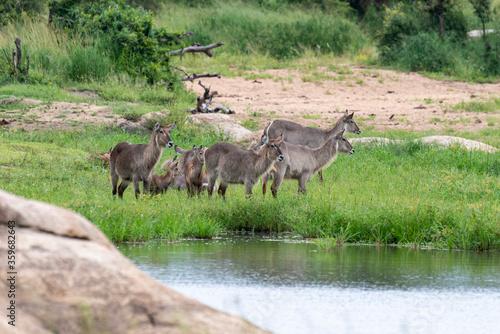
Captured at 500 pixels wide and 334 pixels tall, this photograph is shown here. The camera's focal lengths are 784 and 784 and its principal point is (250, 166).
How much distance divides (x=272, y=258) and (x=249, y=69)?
17.4 metres

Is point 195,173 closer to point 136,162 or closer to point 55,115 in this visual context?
point 136,162

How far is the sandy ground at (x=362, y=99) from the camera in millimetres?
18297

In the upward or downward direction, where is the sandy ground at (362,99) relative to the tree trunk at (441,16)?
downward

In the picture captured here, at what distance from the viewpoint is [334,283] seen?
259 inches

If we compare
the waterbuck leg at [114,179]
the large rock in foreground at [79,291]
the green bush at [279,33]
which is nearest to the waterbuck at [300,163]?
the waterbuck leg at [114,179]

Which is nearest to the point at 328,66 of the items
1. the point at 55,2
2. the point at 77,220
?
the point at 55,2

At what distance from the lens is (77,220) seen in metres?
4.01

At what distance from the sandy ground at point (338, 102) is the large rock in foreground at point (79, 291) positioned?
11.7 metres

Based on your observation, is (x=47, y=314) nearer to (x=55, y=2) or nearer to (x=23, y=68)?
(x=23, y=68)

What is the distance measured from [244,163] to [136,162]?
59.0 inches

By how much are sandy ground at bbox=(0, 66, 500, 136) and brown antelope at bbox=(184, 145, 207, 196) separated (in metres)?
4.72

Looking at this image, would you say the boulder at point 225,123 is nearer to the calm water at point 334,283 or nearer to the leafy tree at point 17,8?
the calm water at point 334,283

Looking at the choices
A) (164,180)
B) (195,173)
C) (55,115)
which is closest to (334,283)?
(195,173)

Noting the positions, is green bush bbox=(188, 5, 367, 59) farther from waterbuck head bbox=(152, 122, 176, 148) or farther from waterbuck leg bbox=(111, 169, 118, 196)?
waterbuck leg bbox=(111, 169, 118, 196)
